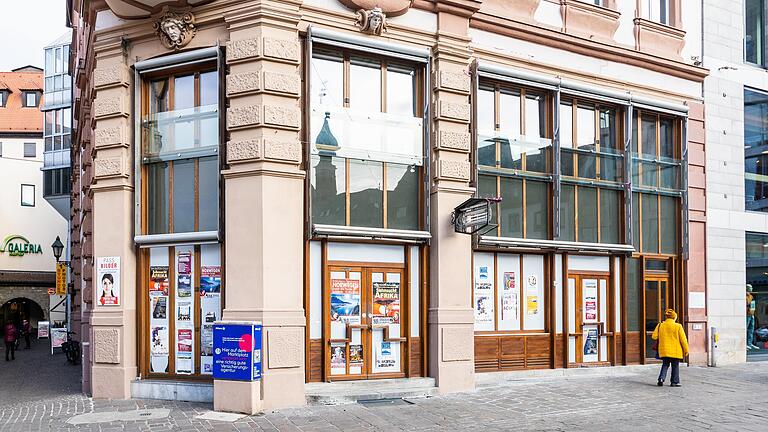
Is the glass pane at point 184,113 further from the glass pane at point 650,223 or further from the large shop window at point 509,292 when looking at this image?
the glass pane at point 650,223

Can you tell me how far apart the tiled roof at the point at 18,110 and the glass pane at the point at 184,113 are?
148ft

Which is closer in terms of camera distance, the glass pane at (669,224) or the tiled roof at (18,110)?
the glass pane at (669,224)

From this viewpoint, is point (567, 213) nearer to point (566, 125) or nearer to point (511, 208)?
point (511, 208)

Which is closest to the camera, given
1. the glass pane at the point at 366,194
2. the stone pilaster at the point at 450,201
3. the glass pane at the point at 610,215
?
the glass pane at the point at 366,194

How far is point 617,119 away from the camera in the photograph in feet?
57.7

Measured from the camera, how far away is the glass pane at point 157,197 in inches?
533

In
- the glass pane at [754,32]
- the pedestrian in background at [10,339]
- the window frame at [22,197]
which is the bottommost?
the pedestrian in background at [10,339]

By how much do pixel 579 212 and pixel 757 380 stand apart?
5273 mm

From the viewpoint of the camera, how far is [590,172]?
55.6ft

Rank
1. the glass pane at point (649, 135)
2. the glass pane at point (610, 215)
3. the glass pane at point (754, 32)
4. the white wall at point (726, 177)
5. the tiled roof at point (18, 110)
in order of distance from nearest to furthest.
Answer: the glass pane at point (610, 215) < the glass pane at point (649, 135) < the white wall at point (726, 177) < the glass pane at point (754, 32) < the tiled roof at point (18, 110)

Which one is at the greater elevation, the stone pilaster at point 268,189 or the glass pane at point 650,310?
the stone pilaster at point 268,189

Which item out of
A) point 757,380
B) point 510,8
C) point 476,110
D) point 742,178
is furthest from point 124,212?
point 742,178

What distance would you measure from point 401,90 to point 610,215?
6197 millimetres

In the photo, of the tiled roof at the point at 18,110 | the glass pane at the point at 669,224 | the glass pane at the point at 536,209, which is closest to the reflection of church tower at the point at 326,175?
the glass pane at the point at 536,209
